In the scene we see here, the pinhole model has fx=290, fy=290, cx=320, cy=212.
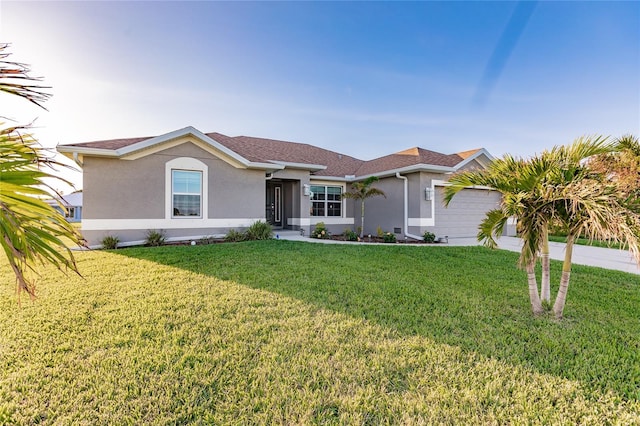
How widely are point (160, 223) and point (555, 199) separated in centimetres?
1165

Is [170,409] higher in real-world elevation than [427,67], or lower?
lower

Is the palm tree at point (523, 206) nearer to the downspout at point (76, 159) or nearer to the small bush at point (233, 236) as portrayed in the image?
the small bush at point (233, 236)

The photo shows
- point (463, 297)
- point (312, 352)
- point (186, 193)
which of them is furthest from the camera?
point (186, 193)

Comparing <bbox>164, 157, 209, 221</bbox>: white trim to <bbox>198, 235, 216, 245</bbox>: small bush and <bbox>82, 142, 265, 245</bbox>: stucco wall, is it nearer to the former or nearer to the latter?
<bbox>82, 142, 265, 245</bbox>: stucco wall

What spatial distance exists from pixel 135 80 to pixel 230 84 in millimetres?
3763

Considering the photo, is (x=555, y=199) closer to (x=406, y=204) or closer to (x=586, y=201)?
(x=586, y=201)

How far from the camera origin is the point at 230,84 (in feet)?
Answer: 43.3

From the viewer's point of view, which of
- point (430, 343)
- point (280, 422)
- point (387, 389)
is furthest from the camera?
point (430, 343)

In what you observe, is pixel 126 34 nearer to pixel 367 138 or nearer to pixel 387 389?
pixel 387 389

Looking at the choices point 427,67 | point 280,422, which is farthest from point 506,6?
point 280,422

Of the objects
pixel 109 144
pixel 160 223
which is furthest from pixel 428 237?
pixel 109 144

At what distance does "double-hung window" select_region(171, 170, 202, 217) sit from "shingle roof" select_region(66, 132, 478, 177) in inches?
85.8

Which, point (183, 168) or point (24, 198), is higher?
point (183, 168)

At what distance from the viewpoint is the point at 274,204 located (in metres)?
16.1
